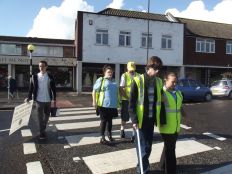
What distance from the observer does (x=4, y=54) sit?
31188 millimetres

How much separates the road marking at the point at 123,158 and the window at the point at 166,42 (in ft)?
84.7

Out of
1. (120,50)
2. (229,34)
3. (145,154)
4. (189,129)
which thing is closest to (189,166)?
(145,154)

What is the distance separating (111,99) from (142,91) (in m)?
2.34

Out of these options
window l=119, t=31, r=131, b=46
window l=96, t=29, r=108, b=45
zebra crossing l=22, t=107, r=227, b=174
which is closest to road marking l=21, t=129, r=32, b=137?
zebra crossing l=22, t=107, r=227, b=174

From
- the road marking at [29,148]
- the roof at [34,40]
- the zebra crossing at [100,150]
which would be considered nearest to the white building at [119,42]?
the roof at [34,40]

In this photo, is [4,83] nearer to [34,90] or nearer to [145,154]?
[34,90]

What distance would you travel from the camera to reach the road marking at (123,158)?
6.09 meters

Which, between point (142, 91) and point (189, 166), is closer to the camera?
point (142, 91)

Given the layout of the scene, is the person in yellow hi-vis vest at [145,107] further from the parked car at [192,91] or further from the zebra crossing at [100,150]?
the parked car at [192,91]

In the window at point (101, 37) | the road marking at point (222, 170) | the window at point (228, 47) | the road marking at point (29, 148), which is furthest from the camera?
the window at point (228, 47)

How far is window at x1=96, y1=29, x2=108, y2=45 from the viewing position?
99.3ft

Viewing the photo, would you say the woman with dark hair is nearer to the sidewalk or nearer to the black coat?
the black coat

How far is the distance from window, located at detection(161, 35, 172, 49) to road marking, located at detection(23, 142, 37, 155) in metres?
26.4

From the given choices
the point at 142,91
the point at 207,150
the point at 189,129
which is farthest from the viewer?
the point at 189,129
